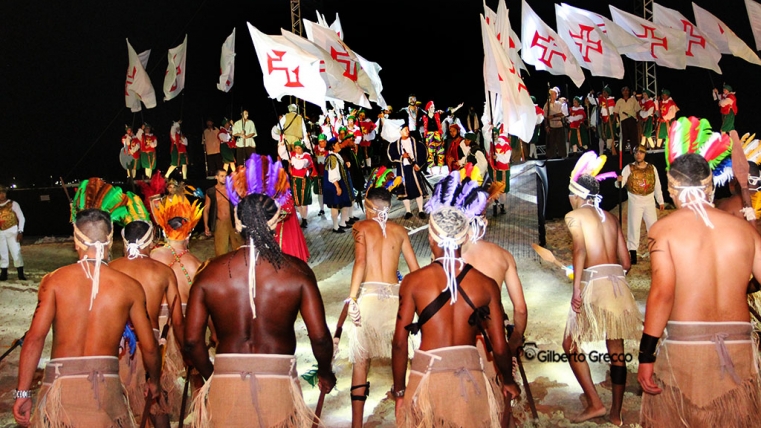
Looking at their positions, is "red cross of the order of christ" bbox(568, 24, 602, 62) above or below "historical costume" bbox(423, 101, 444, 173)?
above

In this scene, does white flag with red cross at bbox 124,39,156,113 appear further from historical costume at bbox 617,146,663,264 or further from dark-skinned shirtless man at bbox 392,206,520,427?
dark-skinned shirtless man at bbox 392,206,520,427

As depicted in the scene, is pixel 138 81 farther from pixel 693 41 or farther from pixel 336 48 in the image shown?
pixel 693 41

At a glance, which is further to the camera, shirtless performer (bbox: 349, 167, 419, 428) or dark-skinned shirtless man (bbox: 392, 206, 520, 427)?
shirtless performer (bbox: 349, 167, 419, 428)

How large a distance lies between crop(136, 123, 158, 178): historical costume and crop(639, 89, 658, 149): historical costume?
530 inches

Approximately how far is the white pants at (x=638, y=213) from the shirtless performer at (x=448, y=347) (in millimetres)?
7818

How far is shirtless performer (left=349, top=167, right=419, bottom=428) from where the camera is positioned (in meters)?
5.56

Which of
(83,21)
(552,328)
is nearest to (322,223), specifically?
A: (552,328)

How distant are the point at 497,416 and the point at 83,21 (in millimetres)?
17116

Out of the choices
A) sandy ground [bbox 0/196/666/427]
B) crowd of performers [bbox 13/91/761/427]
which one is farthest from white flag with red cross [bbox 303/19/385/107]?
crowd of performers [bbox 13/91/761/427]

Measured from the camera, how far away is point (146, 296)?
15.7 feet

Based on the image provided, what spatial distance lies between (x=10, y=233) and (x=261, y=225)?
930cm

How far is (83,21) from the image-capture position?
1734 cm

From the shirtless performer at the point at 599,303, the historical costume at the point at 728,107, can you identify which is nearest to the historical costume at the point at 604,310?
the shirtless performer at the point at 599,303

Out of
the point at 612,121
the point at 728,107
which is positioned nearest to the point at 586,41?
the point at 612,121
